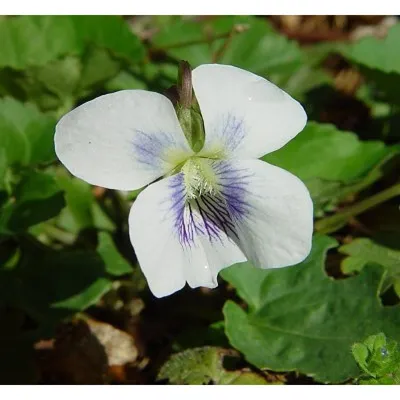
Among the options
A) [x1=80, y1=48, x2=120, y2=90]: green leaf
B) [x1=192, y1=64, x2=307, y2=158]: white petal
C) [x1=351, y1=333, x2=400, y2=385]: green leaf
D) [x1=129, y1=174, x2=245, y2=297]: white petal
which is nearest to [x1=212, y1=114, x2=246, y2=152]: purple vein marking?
[x1=192, y1=64, x2=307, y2=158]: white petal

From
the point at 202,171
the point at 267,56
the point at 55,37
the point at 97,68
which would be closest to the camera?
the point at 202,171

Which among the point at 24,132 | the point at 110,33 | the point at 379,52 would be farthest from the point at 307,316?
the point at 110,33

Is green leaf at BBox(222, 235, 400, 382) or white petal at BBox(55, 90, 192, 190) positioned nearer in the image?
white petal at BBox(55, 90, 192, 190)

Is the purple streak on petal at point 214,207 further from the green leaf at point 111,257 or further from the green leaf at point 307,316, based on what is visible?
the green leaf at point 111,257

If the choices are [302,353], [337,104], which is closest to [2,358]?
[302,353]

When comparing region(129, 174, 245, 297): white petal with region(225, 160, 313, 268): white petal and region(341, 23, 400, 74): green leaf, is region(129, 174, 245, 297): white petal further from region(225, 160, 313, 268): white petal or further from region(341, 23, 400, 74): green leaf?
region(341, 23, 400, 74): green leaf

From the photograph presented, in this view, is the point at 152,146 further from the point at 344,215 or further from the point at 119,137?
the point at 344,215

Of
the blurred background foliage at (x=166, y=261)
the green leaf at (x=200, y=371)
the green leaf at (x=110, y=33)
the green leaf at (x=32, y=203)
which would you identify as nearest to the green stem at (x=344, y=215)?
the blurred background foliage at (x=166, y=261)
